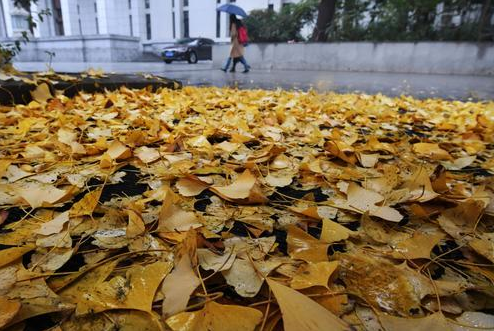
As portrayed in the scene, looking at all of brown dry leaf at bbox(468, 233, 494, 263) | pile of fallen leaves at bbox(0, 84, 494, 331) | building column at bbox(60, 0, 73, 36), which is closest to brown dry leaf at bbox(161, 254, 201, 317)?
pile of fallen leaves at bbox(0, 84, 494, 331)

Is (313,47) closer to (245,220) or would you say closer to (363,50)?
(363,50)

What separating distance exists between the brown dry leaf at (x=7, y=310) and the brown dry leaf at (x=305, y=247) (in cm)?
45

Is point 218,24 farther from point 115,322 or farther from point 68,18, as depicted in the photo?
point 115,322

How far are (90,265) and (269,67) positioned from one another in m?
10.5

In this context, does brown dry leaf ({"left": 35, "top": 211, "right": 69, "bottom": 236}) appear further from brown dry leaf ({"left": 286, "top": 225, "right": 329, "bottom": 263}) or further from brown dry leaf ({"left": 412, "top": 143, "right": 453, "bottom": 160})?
brown dry leaf ({"left": 412, "top": 143, "right": 453, "bottom": 160})

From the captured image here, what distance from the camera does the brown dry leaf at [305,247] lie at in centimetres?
64

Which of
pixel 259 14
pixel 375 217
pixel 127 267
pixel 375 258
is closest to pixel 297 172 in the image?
pixel 375 217

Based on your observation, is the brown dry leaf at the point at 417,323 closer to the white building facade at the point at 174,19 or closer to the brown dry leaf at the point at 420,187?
the brown dry leaf at the point at 420,187

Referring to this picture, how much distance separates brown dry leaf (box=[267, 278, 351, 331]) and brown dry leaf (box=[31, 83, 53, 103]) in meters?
2.21

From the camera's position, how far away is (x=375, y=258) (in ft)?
2.10

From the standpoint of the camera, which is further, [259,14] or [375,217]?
[259,14]

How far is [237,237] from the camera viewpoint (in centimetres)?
71

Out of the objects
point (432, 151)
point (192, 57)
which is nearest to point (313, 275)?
point (432, 151)

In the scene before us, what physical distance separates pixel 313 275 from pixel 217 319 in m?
0.18
